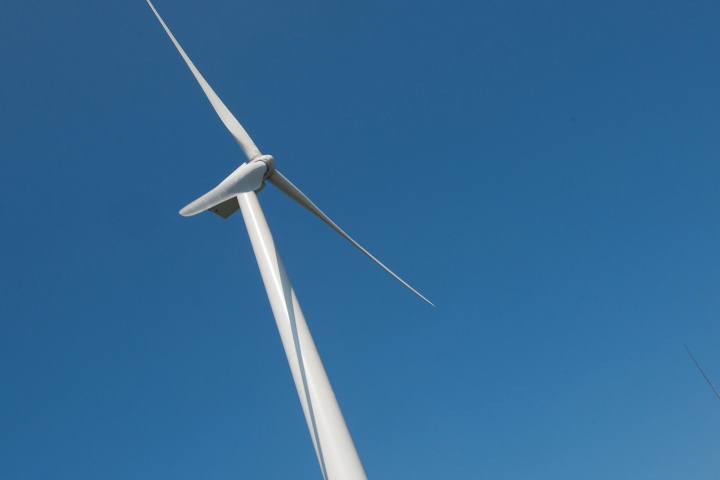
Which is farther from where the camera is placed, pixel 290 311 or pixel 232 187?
pixel 232 187

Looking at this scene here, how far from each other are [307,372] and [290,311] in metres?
1.97

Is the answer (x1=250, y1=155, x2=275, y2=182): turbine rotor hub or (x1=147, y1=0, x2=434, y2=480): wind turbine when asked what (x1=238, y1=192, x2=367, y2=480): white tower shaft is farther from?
(x1=250, y1=155, x2=275, y2=182): turbine rotor hub

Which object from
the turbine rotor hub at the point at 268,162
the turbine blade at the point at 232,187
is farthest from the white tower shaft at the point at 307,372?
the turbine rotor hub at the point at 268,162

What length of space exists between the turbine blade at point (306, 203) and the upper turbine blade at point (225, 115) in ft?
4.63

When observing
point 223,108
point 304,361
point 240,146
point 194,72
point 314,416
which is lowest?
point 314,416

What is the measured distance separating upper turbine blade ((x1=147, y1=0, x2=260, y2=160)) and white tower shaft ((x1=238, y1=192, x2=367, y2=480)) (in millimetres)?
4083

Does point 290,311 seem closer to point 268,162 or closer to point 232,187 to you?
point 232,187

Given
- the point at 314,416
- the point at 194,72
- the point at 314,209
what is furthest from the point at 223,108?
the point at 314,416

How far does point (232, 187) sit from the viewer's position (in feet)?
50.1

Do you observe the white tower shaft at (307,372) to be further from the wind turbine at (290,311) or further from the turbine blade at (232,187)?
the turbine blade at (232,187)

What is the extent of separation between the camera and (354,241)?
2102cm

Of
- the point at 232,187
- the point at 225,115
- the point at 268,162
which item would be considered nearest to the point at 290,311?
the point at 232,187

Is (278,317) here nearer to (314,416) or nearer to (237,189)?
(314,416)

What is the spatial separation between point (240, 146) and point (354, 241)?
6.19 metres
